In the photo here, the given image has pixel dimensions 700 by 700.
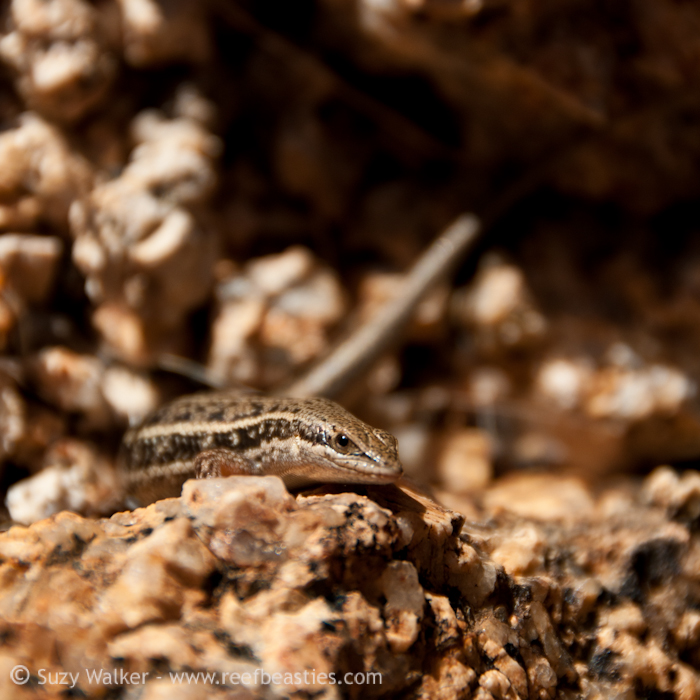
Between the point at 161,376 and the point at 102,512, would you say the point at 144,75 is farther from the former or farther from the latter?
the point at 102,512

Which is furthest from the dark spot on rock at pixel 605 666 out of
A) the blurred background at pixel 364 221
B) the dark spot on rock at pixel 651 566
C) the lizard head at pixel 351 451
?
the lizard head at pixel 351 451

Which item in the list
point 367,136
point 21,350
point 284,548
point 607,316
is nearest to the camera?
→ point 284,548

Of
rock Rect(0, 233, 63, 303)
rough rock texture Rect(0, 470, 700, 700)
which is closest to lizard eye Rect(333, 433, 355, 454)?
rough rock texture Rect(0, 470, 700, 700)

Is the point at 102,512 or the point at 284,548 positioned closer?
the point at 284,548

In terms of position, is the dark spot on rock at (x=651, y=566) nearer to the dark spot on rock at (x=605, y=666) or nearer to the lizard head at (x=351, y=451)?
the dark spot on rock at (x=605, y=666)

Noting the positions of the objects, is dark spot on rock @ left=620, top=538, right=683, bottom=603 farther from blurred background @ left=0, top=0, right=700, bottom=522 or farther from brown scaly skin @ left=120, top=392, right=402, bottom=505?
brown scaly skin @ left=120, top=392, right=402, bottom=505

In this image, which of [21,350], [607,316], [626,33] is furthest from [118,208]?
[607,316]

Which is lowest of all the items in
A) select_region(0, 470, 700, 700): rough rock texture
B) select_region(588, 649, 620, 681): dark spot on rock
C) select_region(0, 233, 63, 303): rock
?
select_region(588, 649, 620, 681): dark spot on rock
